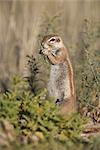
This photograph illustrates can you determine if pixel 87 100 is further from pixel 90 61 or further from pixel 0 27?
pixel 0 27

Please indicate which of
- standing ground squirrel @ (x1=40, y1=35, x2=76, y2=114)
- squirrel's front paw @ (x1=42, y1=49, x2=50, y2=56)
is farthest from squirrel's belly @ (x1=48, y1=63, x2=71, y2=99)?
squirrel's front paw @ (x1=42, y1=49, x2=50, y2=56)

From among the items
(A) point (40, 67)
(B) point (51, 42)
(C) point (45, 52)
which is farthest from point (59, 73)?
(A) point (40, 67)

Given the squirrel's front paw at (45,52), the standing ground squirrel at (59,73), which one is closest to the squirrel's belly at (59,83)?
the standing ground squirrel at (59,73)

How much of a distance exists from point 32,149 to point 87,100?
3.46 m

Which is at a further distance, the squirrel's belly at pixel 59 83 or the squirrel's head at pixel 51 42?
the squirrel's head at pixel 51 42

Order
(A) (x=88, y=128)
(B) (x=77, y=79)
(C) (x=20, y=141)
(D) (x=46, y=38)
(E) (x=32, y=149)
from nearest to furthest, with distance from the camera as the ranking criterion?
(E) (x=32, y=149), (C) (x=20, y=141), (A) (x=88, y=128), (D) (x=46, y=38), (B) (x=77, y=79)

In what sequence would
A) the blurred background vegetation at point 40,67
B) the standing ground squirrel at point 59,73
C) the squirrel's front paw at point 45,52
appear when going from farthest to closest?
the squirrel's front paw at point 45,52 → the standing ground squirrel at point 59,73 → the blurred background vegetation at point 40,67

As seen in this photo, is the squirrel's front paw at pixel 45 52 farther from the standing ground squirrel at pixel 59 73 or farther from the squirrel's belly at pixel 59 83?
the squirrel's belly at pixel 59 83

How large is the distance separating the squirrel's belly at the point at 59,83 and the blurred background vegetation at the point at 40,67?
1.02ft

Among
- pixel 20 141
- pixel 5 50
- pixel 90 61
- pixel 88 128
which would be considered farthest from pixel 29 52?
pixel 20 141

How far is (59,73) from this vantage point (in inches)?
333

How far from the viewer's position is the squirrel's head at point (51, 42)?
8.63 metres

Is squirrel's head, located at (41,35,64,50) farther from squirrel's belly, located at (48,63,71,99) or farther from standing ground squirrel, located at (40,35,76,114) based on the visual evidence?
squirrel's belly, located at (48,63,71,99)

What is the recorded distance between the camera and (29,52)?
11797 millimetres
